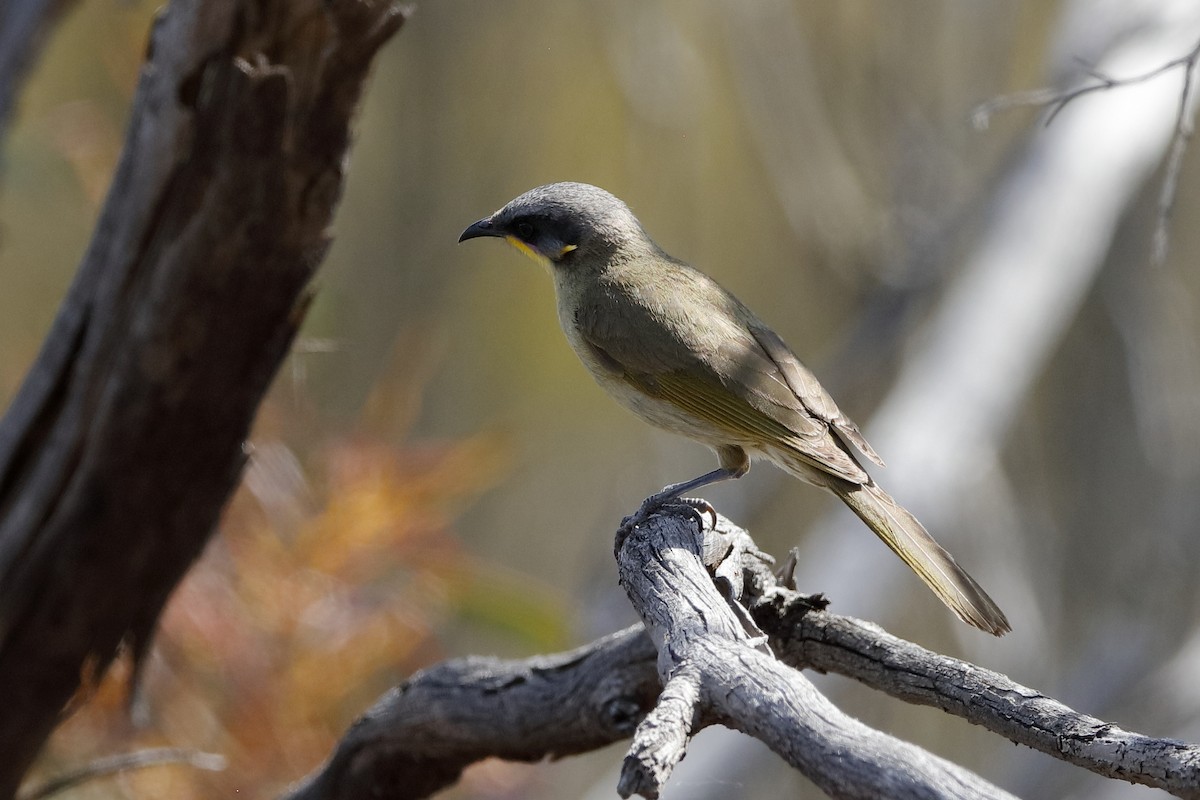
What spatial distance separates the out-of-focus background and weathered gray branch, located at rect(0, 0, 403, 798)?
0.29m

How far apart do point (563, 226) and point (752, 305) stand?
5585mm

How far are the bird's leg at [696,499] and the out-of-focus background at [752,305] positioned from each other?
0.64m

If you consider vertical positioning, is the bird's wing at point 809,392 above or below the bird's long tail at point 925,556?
above

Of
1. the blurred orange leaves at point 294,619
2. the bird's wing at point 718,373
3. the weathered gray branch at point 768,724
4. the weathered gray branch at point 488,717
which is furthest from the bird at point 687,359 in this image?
the weathered gray branch at point 768,724

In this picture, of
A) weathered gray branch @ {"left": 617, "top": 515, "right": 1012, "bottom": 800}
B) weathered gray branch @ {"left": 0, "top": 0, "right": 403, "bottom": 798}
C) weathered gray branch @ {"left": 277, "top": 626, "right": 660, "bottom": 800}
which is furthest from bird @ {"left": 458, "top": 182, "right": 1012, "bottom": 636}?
weathered gray branch @ {"left": 617, "top": 515, "right": 1012, "bottom": 800}

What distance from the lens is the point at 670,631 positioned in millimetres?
1934

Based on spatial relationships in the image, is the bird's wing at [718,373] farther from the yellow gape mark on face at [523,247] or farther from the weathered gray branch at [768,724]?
the weathered gray branch at [768,724]

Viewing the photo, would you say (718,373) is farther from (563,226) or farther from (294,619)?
(294,619)

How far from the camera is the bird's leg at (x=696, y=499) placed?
2895mm

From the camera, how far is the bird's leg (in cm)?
289

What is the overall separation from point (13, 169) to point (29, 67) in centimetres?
59

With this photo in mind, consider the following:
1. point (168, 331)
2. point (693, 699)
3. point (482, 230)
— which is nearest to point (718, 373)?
point (482, 230)

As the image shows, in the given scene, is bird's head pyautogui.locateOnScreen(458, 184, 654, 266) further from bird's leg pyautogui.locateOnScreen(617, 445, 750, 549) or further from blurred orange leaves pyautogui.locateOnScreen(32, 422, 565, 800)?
blurred orange leaves pyautogui.locateOnScreen(32, 422, 565, 800)

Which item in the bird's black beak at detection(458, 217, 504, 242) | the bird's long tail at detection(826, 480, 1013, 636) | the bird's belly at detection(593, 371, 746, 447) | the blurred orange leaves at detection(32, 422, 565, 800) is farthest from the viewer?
the blurred orange leaves at detection(32, 422, 565, 800)
